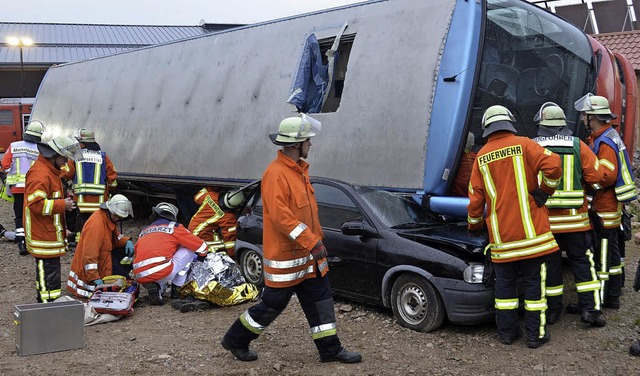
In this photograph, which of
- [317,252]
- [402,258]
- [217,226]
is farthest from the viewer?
[217,226]

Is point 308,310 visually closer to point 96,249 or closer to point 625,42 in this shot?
point 96,249

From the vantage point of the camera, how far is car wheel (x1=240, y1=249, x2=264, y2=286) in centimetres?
765

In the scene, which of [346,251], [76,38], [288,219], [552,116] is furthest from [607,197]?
[76,38]

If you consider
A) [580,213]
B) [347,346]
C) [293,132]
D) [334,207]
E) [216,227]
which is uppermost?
[293,132]

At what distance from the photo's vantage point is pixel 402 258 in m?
6.08

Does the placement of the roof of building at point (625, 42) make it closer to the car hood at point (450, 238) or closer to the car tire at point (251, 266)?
the car hood at point (450, 238)

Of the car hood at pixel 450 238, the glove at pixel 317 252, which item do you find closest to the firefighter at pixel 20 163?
the car hood at pixel 450 238

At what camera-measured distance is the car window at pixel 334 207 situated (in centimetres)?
675

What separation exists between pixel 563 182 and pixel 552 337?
4.12ft

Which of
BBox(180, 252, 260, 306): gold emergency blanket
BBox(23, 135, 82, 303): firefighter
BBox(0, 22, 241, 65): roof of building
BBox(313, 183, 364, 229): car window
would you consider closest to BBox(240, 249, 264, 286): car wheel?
BBox(180, 252, 260, 306): gold emergency blanket

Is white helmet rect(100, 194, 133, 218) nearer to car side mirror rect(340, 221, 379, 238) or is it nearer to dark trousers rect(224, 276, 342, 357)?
car side mirror rect(340, 221, 379, 238)

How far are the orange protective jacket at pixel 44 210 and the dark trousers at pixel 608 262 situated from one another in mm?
4856

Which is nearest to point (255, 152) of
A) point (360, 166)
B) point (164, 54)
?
point (360, 166)

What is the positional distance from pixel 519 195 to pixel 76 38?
110ft
